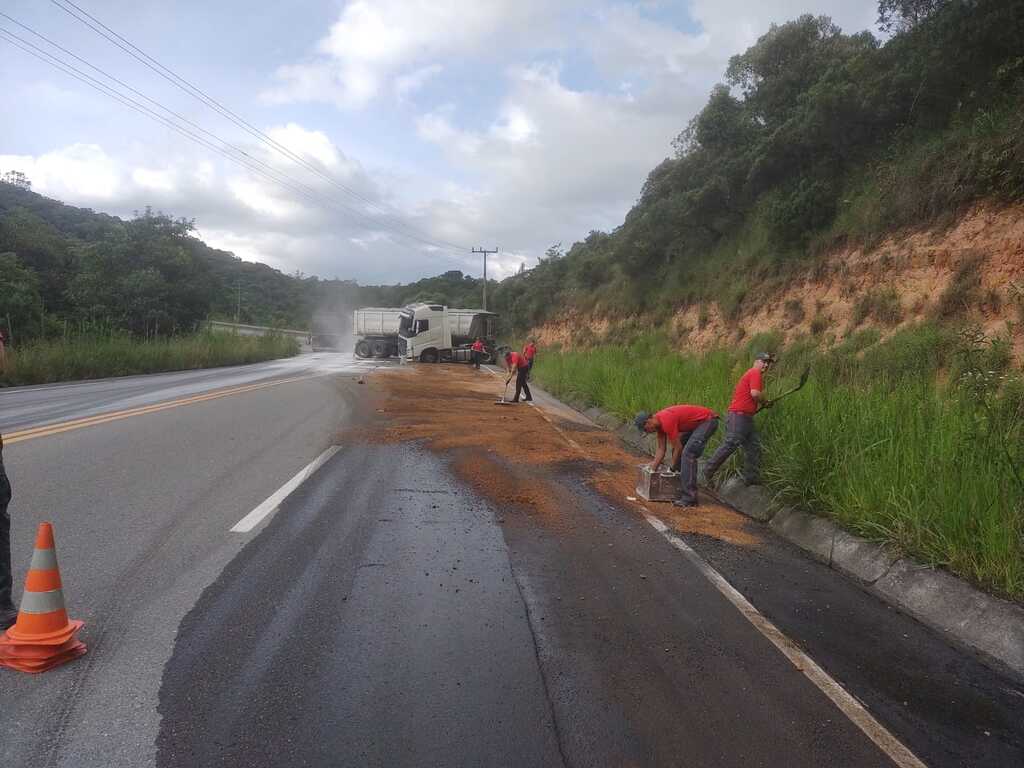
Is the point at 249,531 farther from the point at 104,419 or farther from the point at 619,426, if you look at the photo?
the point at 619,426

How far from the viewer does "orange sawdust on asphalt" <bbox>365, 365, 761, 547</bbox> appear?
7.25 m

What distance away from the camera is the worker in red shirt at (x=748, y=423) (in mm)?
7777

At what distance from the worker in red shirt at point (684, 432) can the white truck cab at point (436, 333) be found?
107ft

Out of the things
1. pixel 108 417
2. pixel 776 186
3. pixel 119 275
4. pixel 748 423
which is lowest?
pixel 108 417

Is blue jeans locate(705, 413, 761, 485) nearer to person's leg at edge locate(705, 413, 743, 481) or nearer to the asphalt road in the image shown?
person's leg at edge locate(705, 413, 743, 481)

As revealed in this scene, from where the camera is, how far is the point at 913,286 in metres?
15.5

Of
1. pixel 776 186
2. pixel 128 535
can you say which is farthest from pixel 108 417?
pixel 776 186

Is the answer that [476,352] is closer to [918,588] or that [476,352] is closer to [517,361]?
[517,361]

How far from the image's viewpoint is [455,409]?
627 inches

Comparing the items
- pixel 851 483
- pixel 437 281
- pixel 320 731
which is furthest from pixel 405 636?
pixel 437 281

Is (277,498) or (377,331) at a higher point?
(377,331)

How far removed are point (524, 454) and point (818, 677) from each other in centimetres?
679

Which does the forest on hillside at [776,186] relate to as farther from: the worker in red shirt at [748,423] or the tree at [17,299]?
the worker in red shirt at [748,423]

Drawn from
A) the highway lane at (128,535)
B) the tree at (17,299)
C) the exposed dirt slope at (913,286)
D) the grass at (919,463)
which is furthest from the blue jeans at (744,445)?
the tree at (17,299)
